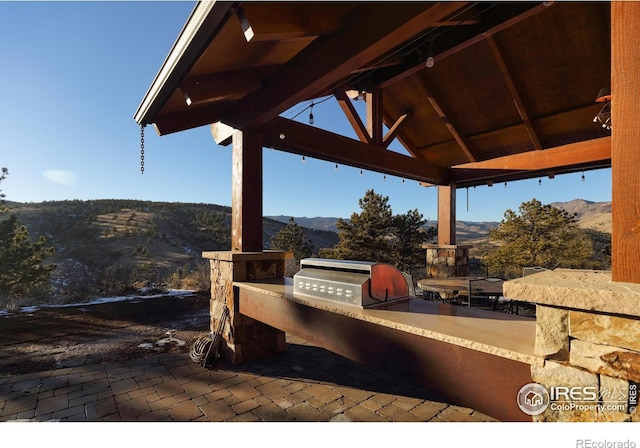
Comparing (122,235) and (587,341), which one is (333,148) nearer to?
(587,341)

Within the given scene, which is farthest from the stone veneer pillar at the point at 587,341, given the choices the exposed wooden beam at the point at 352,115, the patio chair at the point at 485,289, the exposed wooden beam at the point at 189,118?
the exposed wooden beam at the point at 352,115

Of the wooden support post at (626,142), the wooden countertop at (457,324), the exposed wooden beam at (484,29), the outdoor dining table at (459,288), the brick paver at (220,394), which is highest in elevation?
the exposed wooden beam at (484,29)

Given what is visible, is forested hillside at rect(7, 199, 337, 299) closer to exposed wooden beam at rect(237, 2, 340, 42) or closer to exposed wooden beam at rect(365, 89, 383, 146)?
exposed wooden beam at rect(365, 89, 383, 146)

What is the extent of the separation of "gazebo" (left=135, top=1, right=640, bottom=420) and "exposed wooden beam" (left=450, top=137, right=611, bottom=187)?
27mm

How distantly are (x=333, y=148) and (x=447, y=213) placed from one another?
13.2 ft

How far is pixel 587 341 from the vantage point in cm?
134

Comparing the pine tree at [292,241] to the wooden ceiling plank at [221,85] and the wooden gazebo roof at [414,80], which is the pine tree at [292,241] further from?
the wooden ceiling plank at [221,85]

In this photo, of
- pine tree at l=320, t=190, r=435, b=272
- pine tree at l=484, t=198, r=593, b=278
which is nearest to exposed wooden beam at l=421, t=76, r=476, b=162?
pine tree at l=320, t=190, r=435, b=272

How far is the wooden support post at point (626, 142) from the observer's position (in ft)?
4.47

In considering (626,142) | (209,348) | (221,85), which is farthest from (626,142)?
(209,348)

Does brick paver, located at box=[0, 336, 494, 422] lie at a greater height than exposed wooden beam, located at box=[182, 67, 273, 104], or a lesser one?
lesser

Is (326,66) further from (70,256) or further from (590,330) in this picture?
(70,256)

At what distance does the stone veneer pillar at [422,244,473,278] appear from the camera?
284 inches

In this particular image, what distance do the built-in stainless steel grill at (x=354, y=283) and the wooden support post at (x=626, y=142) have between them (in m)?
1.52
